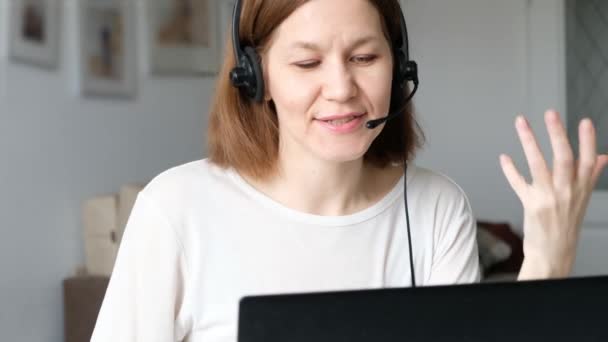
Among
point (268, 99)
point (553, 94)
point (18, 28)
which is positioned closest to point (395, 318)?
point (268, 99)

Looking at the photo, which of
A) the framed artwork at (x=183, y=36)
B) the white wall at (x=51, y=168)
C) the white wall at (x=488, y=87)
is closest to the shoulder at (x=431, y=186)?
the white wall at (x=51, y=168)

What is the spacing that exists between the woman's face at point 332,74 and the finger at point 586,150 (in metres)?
0.28

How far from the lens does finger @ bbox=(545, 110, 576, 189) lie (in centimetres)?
89

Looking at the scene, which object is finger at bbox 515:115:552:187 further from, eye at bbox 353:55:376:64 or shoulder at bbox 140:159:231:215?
shoulder at bbox 140:159:231:215

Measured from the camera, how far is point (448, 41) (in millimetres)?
4402

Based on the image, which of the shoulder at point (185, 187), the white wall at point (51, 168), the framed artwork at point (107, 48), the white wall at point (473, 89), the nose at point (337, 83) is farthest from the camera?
the white wall at point (473, 89)

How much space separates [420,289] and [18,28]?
2.14 meters

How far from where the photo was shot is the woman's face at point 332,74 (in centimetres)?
105

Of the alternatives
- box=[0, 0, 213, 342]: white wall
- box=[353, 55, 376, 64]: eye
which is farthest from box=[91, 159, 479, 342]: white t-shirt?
box=[0, 0, 213, 342]: white wall

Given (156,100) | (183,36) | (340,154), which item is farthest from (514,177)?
(183,36)

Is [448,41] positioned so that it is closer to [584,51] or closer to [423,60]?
[423,60]

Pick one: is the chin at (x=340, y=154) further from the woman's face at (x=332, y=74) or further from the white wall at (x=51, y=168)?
the white wall at (x=51, y=168)

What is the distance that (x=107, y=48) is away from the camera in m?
2.98

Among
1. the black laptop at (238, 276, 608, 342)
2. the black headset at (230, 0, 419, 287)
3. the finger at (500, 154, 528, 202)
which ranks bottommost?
the black laptop at (238, 276, 608, 342)
